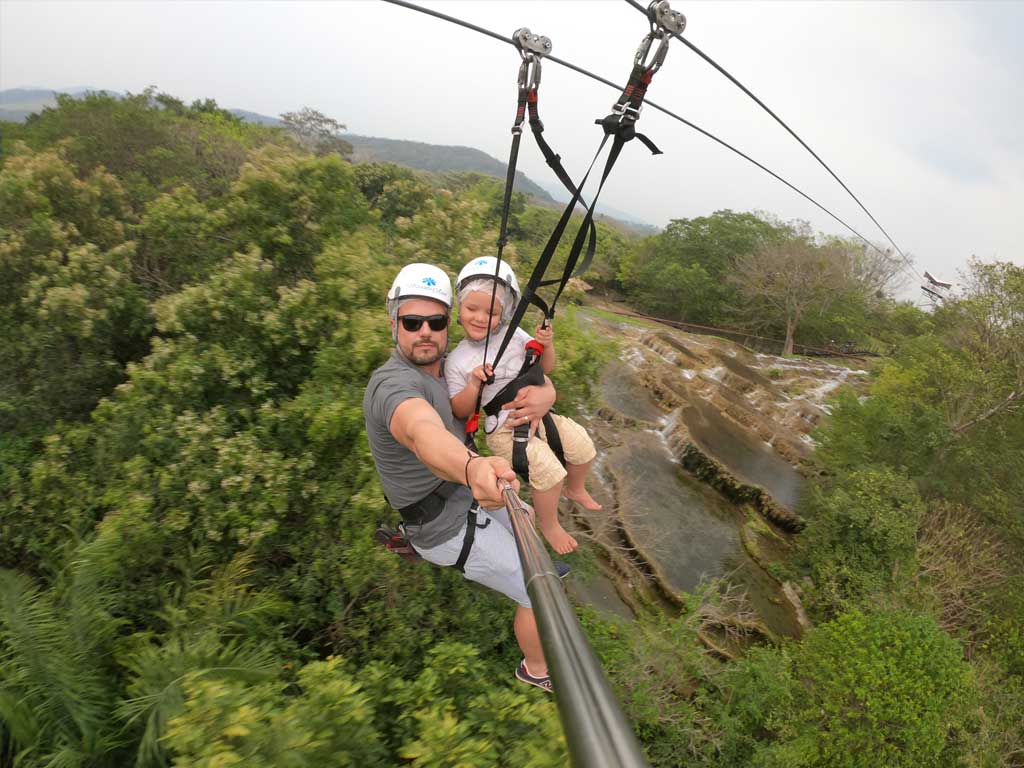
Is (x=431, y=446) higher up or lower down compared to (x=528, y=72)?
lower down

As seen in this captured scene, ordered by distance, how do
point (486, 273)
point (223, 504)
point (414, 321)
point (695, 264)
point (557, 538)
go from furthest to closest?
point (695, 264) < point (223, 504) < point (557, 538) < point (486, 273) < point (414, 321)

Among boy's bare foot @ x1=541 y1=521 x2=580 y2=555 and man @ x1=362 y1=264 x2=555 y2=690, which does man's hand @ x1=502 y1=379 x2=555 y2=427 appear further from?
boy's bare foot @ x1=541 y1=521 x2=580 y2=555

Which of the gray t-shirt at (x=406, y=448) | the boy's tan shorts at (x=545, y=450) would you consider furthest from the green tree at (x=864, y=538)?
the gray t-shirt at (x=406, y=448)

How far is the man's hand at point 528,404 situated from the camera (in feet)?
9.43

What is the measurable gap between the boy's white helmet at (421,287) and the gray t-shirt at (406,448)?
1.11 ft

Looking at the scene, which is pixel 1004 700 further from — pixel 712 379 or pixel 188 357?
pixel 712 379

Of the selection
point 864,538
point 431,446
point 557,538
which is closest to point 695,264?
point 864,538

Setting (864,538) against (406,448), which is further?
(864,538)

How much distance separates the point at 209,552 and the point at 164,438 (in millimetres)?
1372

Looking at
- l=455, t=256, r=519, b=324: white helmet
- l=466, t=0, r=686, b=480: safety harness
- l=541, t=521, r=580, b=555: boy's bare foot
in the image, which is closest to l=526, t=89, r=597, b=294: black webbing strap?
l=466, t=0, r=686, b=480: safety harness

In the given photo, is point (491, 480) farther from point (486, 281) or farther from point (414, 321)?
point (486, 281)

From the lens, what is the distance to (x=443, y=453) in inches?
75.2

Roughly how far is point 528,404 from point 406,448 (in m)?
0.83

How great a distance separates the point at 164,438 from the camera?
4988 mm
